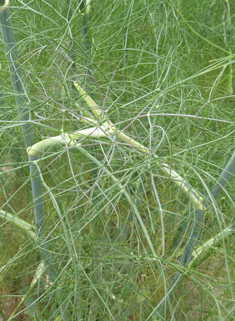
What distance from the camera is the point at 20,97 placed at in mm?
1059

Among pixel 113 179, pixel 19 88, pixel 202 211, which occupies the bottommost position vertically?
pixel 202 211

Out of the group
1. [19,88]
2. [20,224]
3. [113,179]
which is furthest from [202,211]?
[19,88]

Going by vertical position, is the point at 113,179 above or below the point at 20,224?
above

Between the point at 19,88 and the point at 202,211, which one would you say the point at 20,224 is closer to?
the point at 19,88

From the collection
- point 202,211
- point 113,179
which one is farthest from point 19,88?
point 202,211

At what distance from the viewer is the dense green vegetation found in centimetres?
89

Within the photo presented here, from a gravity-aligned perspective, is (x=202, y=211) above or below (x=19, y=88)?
below

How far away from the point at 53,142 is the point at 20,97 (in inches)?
9.2

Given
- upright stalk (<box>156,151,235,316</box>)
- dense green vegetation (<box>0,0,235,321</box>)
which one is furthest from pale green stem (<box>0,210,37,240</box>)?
upright stalk (<box>156,151,235,316</box>)

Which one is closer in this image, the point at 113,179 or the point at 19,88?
the point at 113,179

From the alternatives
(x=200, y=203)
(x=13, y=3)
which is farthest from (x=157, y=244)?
(x=13, y=3)

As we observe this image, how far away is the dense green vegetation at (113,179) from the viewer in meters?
0.89

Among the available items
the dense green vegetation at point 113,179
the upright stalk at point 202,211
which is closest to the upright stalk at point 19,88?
the dense green vegetation at point 113,179

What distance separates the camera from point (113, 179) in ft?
2.97
